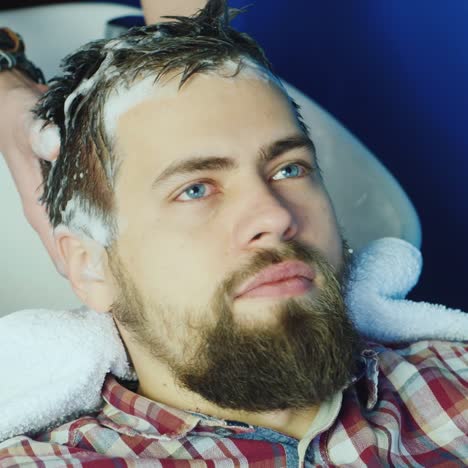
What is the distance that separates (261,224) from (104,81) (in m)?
0.30

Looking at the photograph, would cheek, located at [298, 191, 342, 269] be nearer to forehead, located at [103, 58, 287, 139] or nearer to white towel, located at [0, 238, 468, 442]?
forehead, located at [103, 58, 287, 139]

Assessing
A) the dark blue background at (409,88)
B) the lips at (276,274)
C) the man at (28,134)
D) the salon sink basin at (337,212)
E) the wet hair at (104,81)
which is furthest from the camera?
the dark blue background at (409,88)

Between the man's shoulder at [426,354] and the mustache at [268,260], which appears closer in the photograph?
the mustache at [268,260]

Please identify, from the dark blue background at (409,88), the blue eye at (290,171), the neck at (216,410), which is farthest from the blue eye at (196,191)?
the dark blue background at (409,88)

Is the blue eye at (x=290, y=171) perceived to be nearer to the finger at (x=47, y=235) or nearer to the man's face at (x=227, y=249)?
the man's face at (x=227, y=249)

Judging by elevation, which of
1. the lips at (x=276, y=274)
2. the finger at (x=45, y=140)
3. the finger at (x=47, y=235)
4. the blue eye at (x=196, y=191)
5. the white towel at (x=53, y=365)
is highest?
the finger at (x=45, y=140)

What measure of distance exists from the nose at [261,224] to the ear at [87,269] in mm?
224

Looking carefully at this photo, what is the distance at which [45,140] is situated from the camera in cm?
109

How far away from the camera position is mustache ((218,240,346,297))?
2.89ft

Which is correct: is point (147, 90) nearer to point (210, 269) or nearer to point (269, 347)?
point (210, 269)

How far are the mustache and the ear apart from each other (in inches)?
8.2

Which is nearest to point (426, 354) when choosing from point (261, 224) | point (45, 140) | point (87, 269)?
point (261, 224)

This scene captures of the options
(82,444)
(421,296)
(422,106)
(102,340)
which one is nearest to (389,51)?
(422,106)

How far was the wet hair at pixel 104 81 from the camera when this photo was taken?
0.98 meters
